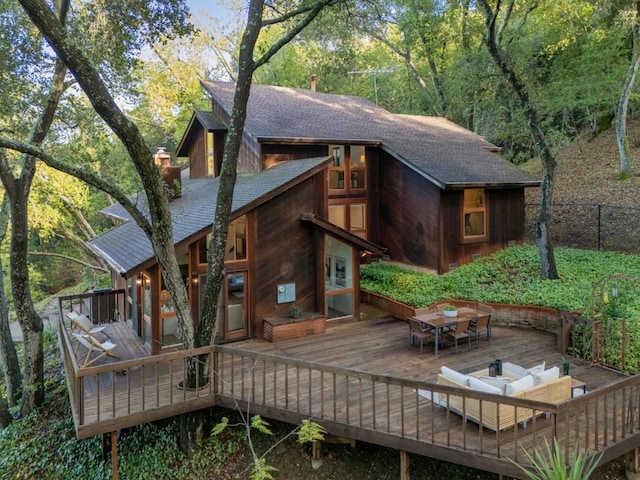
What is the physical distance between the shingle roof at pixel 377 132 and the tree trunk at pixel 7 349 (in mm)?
7019

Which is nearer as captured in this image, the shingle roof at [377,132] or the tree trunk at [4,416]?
the tree trunk at [4,416]

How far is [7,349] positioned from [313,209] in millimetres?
7735

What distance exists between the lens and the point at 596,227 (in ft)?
52.0

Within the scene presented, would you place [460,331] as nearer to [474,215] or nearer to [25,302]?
[474,215]

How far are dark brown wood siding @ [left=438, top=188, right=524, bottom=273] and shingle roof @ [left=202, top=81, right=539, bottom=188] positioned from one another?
69cm

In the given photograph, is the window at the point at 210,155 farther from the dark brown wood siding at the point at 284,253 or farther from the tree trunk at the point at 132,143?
the tree trunk at the point at 132,143

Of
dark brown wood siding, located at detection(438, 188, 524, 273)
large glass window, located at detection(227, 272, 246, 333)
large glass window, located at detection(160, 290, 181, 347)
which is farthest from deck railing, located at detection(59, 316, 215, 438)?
dark brown wood siding, located at detection(438, 188, 524, 273)

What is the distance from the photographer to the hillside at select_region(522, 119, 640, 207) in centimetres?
1716

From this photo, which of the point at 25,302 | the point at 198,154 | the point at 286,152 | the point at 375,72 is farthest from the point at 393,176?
the point at 375,72

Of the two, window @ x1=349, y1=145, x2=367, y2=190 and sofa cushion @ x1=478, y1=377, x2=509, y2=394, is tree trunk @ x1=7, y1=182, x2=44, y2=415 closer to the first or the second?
sofa cushion @ x1=478, y1=377, x2=509, y2=394

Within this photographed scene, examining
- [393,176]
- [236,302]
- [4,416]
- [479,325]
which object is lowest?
[4,416]

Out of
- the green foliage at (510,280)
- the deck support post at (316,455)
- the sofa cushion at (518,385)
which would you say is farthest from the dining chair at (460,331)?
the deck support post at (316,455)

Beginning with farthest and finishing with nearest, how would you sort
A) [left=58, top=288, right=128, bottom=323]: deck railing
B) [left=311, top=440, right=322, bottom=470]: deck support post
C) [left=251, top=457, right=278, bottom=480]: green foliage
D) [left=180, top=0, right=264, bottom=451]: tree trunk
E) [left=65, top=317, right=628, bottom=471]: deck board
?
[left=58, top=288, right=128, bottom=323]: deck railing < [left=180, top=0, right=264, bottom=451]: tree trunk < [left=311, top=440, right=322, bottom=470]: deck support post < [left=65, top=317, right=628, bottom=471]: deck board < [left=251, top=457, right=278, bottom=480]: green foliage

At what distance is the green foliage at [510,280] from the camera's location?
1129cm
